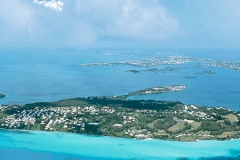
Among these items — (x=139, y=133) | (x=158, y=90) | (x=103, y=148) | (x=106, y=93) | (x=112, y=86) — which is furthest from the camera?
(x=112, y=86)

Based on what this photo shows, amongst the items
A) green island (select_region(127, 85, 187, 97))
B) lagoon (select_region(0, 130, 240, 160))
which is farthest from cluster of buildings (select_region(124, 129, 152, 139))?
green island (select_region(127, 85, 187, 97))

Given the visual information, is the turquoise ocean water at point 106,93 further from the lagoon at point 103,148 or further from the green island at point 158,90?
the green island at point 158,90

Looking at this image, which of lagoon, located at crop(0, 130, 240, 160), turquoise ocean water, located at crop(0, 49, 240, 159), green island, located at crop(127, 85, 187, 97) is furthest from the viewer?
green island, located at crop(127, 85, 187, 97)

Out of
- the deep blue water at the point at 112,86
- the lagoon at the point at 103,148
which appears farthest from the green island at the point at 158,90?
the lagoon at the point at 103,148

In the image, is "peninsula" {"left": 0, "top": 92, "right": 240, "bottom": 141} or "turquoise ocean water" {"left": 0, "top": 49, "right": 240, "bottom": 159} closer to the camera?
"turquoise ocean water" {"left": 0, "top": 49, "right": 240, "bottom": 159}

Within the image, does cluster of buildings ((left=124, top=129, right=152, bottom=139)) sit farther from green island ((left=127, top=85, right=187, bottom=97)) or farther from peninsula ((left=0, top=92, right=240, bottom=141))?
green island ((left=127, top=85, right=187, bottom=97))

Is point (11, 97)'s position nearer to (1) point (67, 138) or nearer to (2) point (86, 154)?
(1) point (67, 138)

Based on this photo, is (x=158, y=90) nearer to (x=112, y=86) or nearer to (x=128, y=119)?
(x=112, y=86)

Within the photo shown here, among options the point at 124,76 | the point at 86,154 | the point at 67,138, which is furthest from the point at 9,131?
the point at 124,76

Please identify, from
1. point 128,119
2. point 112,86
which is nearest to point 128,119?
point 128,119
